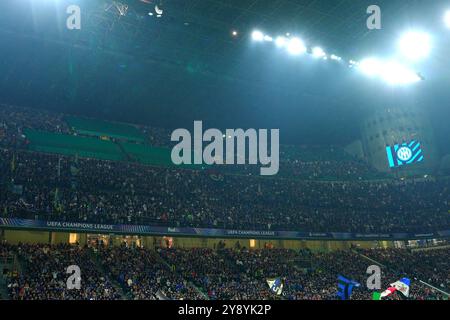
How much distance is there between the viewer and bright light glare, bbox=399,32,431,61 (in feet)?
124

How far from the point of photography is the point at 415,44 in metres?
38.2

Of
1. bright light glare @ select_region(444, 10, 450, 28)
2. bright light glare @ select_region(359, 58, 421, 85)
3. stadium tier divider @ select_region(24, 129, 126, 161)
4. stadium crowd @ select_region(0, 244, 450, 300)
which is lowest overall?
stadium crowd @ select_region(0, 244, 450, 300)

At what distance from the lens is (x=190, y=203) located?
140 ft

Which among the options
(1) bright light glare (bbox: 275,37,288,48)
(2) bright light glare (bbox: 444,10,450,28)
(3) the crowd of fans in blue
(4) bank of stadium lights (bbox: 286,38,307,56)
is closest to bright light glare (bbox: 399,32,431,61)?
(2) bright light glare (bbox: 444,10,450,28)

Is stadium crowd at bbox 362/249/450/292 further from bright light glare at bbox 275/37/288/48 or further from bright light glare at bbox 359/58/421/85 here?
bright light glare at bbox 275/37/288/48

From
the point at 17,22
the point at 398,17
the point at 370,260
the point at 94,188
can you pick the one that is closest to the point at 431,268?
the point at 370,260

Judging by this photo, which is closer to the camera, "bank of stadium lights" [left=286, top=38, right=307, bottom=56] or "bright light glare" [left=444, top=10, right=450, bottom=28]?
"bright light glare" [left=444, top=10, right=450, bottom=28]

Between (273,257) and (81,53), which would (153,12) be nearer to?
(81,53)

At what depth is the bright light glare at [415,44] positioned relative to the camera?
37.8 metres

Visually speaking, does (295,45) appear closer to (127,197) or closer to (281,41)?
(281,41)

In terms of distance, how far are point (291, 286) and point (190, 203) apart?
13.4 metres

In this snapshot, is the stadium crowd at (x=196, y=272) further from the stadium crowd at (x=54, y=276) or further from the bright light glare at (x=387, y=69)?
the bright light glare at (x=387, y=69)
